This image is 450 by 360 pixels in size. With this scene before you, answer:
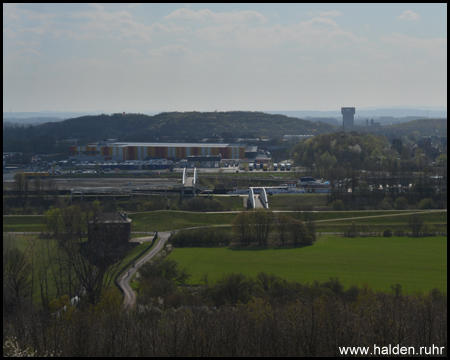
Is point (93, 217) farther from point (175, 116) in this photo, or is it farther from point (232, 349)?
point (175, 116)

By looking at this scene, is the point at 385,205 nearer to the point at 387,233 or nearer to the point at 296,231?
the point at 387,233

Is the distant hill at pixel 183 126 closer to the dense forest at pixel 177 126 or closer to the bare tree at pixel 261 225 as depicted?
the dense forest at pixel 177 126

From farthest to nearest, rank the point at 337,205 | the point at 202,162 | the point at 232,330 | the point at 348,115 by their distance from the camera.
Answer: the point at 348,115 < the point at 202,162 < the point at 337,205 < the point at 232,330

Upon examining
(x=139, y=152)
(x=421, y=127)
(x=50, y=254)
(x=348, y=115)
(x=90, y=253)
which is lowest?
(x=50, y=254)

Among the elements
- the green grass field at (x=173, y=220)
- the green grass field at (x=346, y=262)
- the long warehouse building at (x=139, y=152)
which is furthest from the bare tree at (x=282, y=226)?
the long warehouse building at (x=139, y=152)

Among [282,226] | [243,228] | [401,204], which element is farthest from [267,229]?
[401,204]

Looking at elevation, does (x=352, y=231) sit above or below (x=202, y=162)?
below

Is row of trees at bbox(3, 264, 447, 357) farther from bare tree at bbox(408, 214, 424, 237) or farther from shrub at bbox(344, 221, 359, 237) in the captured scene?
bare tree at bbox(408, 214, 424, 237)
